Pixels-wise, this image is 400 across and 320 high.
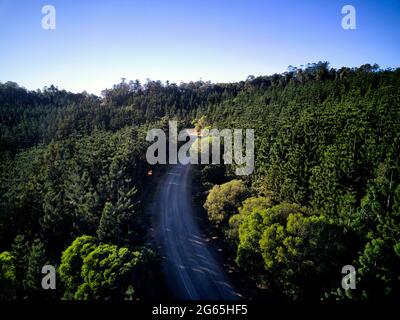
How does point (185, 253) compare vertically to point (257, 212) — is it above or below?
below

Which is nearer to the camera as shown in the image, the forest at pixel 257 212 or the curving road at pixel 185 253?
the forest at pixel 257 212

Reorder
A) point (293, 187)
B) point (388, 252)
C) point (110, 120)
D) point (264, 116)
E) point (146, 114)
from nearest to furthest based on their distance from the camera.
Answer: point (388, 252), point (293, 187), point (264, 116), point (110, 120), point (146, 114)

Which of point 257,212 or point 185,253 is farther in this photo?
point 185,253

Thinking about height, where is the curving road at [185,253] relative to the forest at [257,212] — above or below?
below
